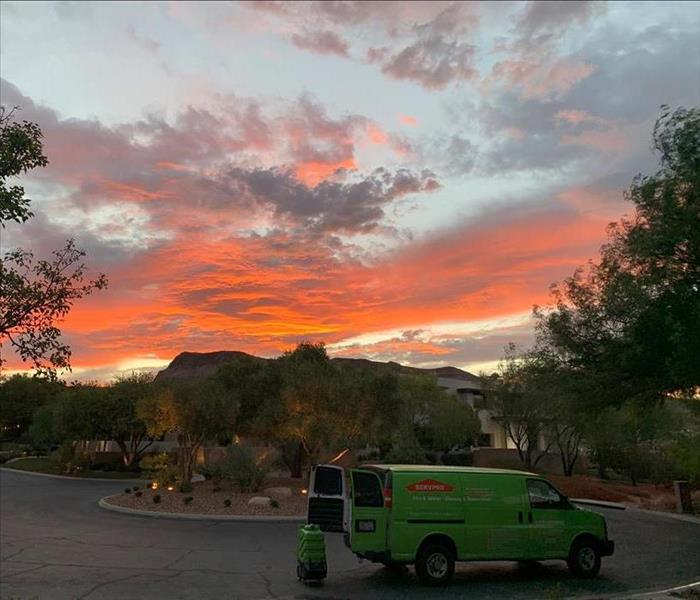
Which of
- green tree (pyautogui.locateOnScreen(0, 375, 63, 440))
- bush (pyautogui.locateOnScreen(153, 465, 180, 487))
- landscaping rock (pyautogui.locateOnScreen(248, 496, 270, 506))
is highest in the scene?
green tree (pyautogui.locateOnScreen(0, 375, 63, 440))

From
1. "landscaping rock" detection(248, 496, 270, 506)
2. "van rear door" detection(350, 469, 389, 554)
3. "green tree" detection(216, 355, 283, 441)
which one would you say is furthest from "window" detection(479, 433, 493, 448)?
"van rear door" detection(350, 469, 389, 554)

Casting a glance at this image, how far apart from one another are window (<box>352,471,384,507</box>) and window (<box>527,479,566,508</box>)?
3413mm

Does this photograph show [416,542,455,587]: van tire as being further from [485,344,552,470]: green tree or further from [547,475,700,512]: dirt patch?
[485,344,552,470]: green tree

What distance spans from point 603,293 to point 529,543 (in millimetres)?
8993

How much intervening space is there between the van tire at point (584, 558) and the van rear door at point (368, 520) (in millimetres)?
4358

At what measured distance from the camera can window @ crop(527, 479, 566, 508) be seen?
13.5 meters

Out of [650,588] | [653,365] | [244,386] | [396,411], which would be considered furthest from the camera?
[244,386]

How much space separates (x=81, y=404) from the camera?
5128cm

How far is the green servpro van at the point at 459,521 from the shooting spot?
12.4 m

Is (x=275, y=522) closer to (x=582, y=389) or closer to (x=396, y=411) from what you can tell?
(x=396, y=411)

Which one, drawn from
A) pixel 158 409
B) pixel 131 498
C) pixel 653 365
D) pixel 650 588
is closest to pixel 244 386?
pixel 158 409

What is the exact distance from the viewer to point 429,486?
12789 mm

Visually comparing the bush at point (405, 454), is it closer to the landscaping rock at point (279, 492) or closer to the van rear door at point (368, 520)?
the landscaping rock at point (279, 492)

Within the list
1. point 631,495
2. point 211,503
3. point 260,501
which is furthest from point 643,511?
point 211,503
